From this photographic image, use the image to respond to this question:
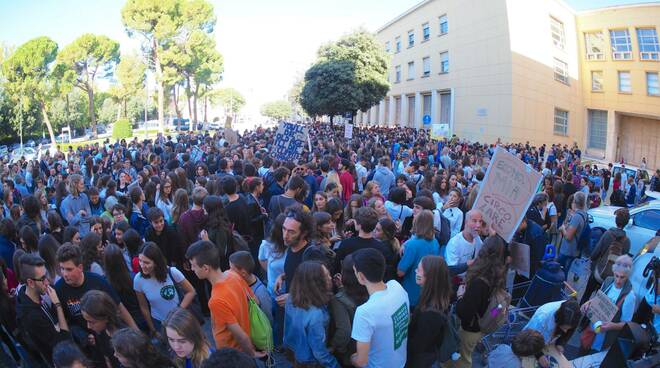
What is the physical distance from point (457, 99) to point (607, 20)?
36.6ft

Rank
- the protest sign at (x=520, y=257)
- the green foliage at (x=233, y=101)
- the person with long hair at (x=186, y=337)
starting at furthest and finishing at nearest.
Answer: the green foliage at (x=233, y=101) < the protest sign at (x=520, y=257) < the person with long hair at (x=186, y=337)

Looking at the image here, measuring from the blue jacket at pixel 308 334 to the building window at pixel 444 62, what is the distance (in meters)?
36.0

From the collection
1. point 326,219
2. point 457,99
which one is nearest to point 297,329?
point 326,219

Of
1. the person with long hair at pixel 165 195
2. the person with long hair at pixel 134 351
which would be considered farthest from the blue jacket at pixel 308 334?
the person with long hair at pixel 165 195

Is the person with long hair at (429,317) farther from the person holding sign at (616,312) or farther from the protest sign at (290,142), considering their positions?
the protest sign at (290,142)

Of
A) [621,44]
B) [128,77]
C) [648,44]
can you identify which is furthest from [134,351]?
[128,77]

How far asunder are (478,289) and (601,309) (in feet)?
→ 4.17

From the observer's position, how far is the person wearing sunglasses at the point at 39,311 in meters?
3.50

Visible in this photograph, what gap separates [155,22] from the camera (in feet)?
139

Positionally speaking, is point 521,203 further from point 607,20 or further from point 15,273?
point 607,20

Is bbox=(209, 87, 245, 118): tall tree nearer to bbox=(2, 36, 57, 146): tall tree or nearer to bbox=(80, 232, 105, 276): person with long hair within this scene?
bbox=(2, 36, 57, 146): tall tree

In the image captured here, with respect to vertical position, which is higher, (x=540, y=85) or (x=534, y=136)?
(x=540, y=85)

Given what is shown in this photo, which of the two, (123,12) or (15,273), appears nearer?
(15,273)

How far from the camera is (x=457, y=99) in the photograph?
1404 inches
